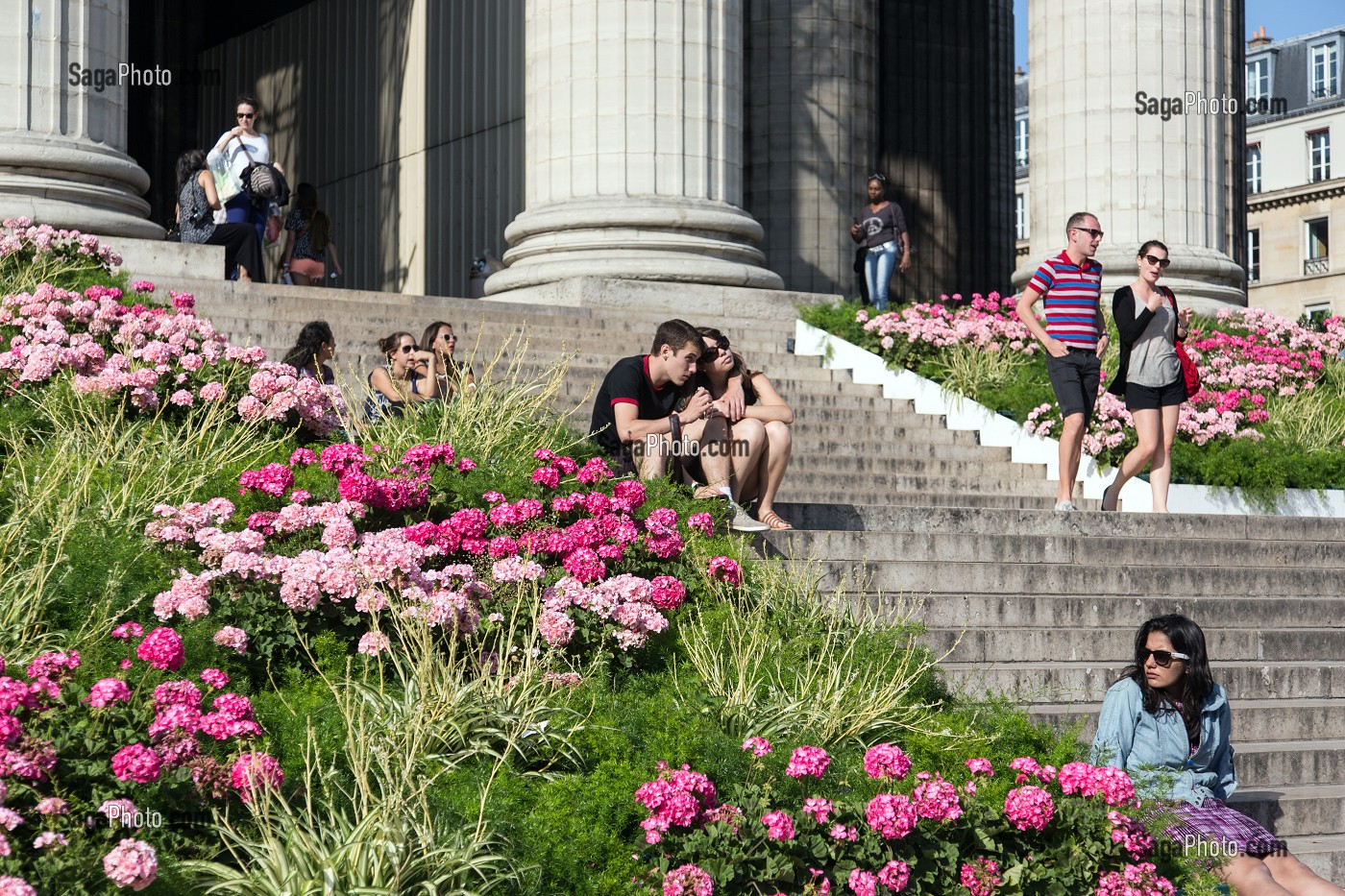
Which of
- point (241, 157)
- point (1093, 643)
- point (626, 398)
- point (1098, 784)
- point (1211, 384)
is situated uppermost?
point (241, 157)

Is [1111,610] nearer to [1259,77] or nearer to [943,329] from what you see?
[943,329]

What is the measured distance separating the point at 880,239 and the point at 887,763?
13.3 meters

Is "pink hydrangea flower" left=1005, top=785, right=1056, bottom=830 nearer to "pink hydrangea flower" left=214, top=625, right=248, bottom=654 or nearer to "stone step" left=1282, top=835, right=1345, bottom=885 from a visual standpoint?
"stone step" left=1282, top=835, right=1345, bottom=885

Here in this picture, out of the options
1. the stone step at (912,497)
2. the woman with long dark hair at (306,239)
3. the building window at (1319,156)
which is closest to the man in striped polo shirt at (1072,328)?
the stone step at (912,497)

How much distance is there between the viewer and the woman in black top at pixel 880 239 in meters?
18.4

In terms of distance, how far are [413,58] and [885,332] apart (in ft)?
34.1

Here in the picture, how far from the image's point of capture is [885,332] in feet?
50.0

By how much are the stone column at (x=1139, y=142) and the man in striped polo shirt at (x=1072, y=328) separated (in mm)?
7888

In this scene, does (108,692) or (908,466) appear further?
(908,466)

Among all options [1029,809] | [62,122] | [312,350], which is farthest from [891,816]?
[62,122]

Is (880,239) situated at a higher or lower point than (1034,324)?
higher

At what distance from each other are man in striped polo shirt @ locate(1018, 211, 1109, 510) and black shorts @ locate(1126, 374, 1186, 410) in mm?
402

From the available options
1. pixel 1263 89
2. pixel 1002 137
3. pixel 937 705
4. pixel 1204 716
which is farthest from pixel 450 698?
pixel 1263 89

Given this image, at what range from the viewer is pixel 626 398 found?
887cm
